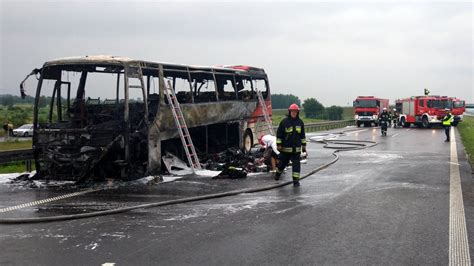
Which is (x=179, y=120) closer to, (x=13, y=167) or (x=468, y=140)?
(x=13, y=167)

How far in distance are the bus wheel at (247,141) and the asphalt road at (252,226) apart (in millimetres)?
6553

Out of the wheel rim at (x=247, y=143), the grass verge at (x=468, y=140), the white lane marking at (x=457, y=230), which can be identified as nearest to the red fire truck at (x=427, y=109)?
the grass verge at (x=468, y=140)

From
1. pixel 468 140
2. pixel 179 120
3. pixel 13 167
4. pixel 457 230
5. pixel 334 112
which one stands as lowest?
pixel 13 167

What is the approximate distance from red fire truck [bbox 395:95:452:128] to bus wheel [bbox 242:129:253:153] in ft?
83.1

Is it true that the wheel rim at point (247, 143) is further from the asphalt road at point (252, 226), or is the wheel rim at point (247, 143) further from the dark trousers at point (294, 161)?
the asphalt road at point (252, 226)

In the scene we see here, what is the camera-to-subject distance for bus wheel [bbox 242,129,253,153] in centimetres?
1758

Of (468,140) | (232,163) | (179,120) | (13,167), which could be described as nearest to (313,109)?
(468,140)

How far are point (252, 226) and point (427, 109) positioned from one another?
1415 inches

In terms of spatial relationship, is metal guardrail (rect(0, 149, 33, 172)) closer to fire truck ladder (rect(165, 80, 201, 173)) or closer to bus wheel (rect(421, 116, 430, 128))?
fire truck ladder (rect(165, 80, 201, 173))

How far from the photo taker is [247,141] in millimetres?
18062

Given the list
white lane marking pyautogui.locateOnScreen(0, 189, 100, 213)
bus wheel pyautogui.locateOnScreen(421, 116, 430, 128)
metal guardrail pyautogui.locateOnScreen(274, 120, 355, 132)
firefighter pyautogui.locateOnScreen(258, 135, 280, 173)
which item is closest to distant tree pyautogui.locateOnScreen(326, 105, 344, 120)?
metal guardrail pyautogui.locateOnScreen(274, 120, 355, 132)

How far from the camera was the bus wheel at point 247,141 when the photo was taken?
57.7ft

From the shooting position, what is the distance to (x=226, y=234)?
6.28 m

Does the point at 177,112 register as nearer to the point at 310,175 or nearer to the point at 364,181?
the point at 310,175
